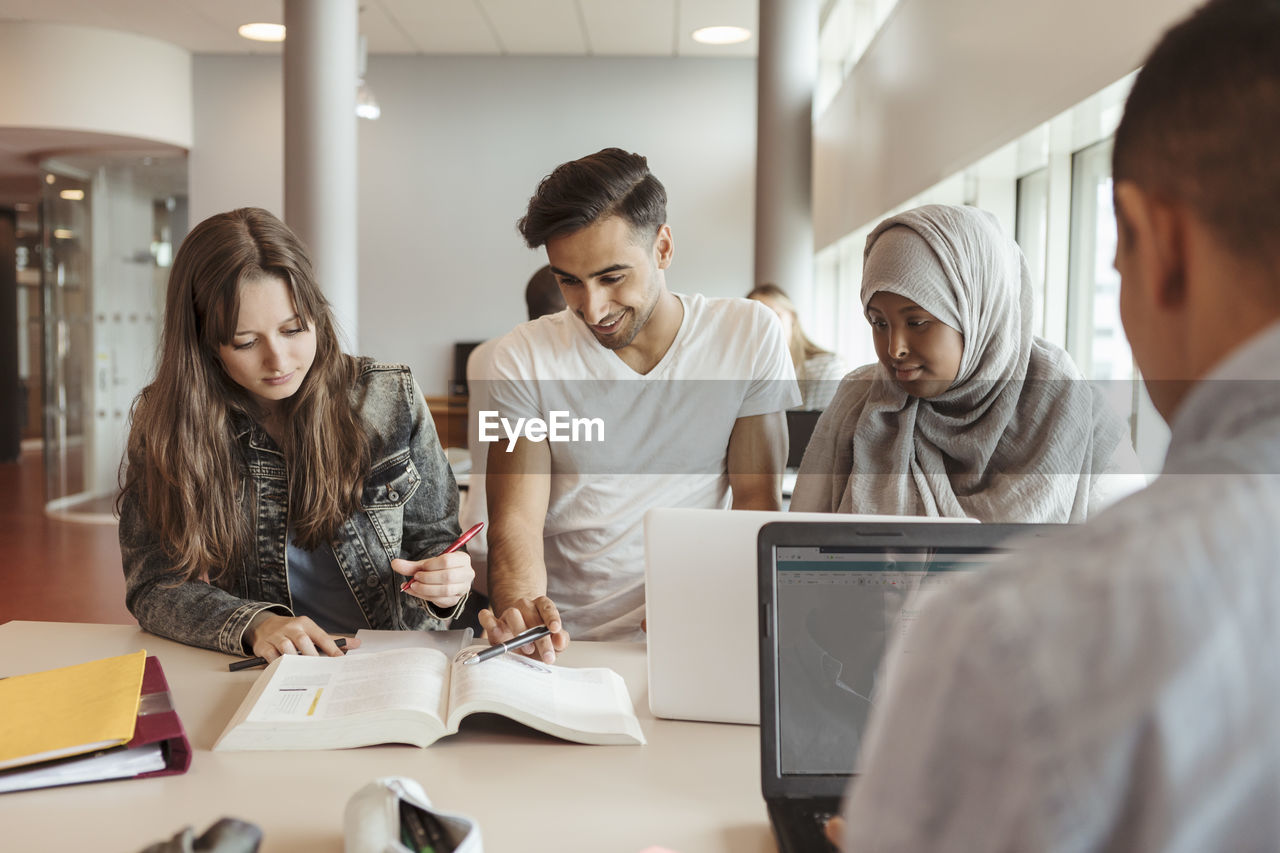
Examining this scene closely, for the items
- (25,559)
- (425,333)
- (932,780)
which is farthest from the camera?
(425,333)

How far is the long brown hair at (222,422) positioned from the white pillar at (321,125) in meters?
3.03

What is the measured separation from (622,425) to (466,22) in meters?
5.33

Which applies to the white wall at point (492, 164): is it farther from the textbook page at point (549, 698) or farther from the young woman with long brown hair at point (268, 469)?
the textbook page at point (549, 698)

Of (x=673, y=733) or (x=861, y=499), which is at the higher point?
(x=861, y=499)

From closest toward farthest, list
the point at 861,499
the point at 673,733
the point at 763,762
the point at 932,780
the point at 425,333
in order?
the point at 932,780 → the point at 763,762 → the point at 673,733 → the point at 861,499 → the point at 425,333

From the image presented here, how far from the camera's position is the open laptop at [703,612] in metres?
1.24

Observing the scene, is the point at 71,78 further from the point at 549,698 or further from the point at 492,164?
the point at 549,698

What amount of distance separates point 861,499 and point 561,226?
72 centimetres

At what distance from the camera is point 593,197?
180cm

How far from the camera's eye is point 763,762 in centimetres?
98

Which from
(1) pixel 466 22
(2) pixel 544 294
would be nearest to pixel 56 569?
(2) pixel 544 294

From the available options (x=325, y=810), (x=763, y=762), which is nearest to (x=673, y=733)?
(x=763, y=762)

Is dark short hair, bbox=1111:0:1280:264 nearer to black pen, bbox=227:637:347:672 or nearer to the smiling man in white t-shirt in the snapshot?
black pen, bbox=227:637:347:672

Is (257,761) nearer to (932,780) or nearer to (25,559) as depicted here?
(932,780)
